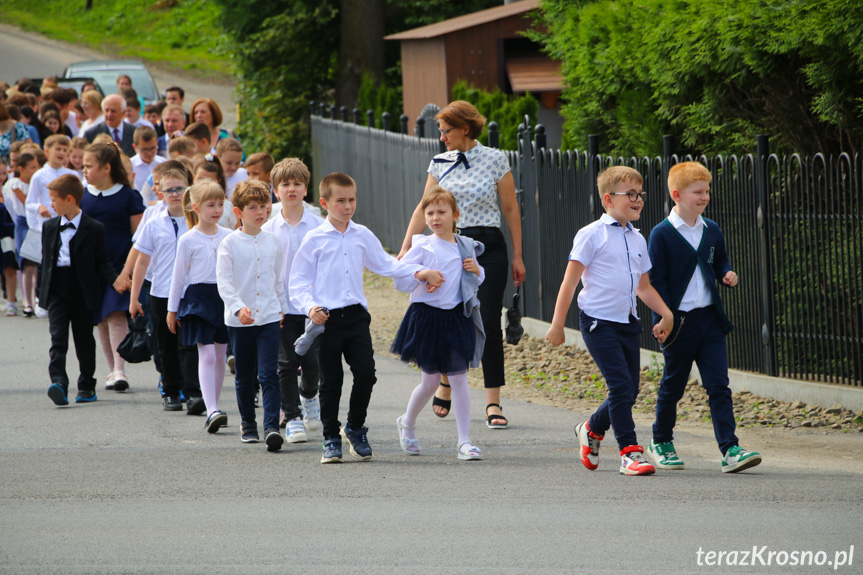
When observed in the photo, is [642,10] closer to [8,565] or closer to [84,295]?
[84,295]

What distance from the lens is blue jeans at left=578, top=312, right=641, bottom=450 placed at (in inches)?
247

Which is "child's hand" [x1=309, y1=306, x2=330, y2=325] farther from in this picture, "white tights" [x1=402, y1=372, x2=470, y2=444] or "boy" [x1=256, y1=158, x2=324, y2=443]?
"boy" [x1=256, y1=158, x2=324, y2=443]

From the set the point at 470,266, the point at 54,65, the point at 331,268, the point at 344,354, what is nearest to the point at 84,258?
the point at 331,268

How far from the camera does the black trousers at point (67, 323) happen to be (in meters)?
8.79

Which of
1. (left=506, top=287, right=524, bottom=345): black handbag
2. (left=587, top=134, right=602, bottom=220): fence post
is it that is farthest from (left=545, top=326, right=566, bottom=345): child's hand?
(left=587, top=134, right=602, bottom=220): fence post

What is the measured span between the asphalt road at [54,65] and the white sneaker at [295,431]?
30254 mm

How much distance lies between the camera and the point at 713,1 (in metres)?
8.93

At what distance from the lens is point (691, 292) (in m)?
6.36

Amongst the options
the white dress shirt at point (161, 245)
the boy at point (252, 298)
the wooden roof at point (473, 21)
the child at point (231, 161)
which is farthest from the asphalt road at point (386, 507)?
the wooden roof at point (473, 21)

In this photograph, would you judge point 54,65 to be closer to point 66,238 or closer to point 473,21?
point 473,21

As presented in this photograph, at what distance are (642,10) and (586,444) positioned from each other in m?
5.16

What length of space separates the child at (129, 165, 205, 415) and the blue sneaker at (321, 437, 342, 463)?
6.68 ft

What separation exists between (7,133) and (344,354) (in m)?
8.99

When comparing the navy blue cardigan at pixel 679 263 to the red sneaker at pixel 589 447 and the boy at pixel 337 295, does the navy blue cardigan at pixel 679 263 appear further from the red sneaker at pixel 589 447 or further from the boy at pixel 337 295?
the boy at pixel 337 295
